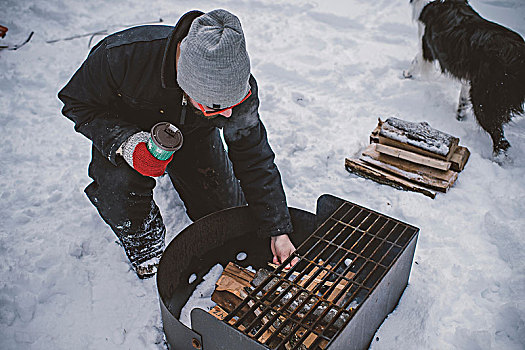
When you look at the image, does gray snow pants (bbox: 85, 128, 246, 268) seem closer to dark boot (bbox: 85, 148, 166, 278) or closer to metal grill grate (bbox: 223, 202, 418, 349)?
dark boot (bbox: 85, 148, 166, 278)

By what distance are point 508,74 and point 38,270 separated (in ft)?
10.3

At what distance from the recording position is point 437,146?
10.3 feet

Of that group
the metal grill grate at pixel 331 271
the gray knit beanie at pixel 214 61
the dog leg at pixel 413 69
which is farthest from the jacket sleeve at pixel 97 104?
the dog leg at pixel 413 69

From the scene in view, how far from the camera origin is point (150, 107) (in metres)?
2.21

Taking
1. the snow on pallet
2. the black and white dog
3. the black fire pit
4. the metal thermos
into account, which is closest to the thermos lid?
the metal thermos

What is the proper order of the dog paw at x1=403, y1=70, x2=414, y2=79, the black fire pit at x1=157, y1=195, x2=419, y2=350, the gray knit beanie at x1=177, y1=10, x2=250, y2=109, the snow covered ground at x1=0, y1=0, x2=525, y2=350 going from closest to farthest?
the gray knit beanie at x1=177, y1=10, x2=250, y2=109, the black fire pit at x1=157, y1=195, x2=419, y2=350, the snow covered ground at x1=0, y1=0, x2=525, y2=350, the dog paw at x1=403, y1=70, x2=414, y2=79

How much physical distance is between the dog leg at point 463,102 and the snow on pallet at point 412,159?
57 cm

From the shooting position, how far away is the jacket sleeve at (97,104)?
212 centimetres

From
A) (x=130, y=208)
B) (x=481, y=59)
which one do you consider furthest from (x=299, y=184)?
(x=481, y=59)

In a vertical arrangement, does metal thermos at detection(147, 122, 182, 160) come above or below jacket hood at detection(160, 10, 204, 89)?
below

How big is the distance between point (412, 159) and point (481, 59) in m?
0.88

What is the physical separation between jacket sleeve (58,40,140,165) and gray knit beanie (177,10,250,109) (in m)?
0.49

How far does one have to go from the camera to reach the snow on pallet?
3.10 m

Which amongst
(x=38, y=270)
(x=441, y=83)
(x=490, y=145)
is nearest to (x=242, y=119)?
Answer: (x=38, y=270)
